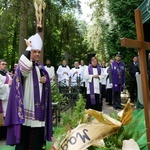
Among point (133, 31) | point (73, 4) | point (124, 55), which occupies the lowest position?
point (124, 55)

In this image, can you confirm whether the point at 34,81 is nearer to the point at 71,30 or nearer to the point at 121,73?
the point at 121,73

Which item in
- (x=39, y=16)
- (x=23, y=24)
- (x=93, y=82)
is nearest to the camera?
(x=39, y=16)

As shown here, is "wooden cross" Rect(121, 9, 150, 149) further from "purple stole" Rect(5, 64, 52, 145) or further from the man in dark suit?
the man in dark suit

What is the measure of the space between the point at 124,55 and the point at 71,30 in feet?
19.1

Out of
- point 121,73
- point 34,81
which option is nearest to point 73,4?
point 121,73

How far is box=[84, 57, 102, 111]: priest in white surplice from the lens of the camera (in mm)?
9188

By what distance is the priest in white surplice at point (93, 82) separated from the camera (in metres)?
9.19

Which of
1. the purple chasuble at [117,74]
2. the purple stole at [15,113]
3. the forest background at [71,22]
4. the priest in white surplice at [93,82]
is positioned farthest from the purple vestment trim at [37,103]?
the forest background at [71,22]

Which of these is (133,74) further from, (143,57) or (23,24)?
(143,57)

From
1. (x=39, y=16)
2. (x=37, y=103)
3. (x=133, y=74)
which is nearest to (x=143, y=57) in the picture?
(x=37, y=103)

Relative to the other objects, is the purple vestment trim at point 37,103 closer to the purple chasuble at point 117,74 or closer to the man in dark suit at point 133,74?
the purple chasuble at point 117,74

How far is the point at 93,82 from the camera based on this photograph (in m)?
9.30

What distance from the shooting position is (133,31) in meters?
13.3

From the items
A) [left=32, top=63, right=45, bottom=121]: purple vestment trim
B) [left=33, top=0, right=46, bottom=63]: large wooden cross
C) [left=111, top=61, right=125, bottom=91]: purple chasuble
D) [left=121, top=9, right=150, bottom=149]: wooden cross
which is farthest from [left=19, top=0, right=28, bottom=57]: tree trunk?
[left=121, top=9, right=150, bottom=149]: wooden cross
